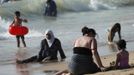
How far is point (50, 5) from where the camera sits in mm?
30750

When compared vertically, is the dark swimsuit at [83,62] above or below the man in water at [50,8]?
below

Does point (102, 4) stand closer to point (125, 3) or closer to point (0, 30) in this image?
→ point (125, 3)

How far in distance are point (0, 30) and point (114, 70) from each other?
15582mm

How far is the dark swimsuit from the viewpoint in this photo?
31.6ft

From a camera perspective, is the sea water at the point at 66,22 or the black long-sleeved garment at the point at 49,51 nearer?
the black long-sleeved garment at the point at 49,51

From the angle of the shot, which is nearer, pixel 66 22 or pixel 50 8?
pixel 66 22

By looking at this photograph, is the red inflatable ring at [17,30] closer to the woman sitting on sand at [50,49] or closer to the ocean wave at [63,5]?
the woman sitting on sand at [50,49]

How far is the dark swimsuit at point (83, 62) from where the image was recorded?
9.63 metres

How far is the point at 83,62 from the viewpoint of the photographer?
966cm

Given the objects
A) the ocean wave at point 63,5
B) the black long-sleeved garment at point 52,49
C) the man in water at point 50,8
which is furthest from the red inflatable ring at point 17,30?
the ocean wave at point 63,5

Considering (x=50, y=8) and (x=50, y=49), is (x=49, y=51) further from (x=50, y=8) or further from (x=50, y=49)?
(x=50, y=8)

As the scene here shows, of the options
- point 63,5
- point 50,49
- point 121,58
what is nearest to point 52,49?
point 50,49

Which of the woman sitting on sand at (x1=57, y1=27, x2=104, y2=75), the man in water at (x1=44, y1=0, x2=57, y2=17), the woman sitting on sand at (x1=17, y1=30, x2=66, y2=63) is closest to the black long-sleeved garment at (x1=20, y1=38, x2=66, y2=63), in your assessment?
the woman sitting on sand at (x1=17, y1=30, x2=66, y2=63)

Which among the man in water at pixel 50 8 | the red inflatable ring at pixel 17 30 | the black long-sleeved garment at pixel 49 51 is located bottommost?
the black long-sleeved garment at pixel 49 51
